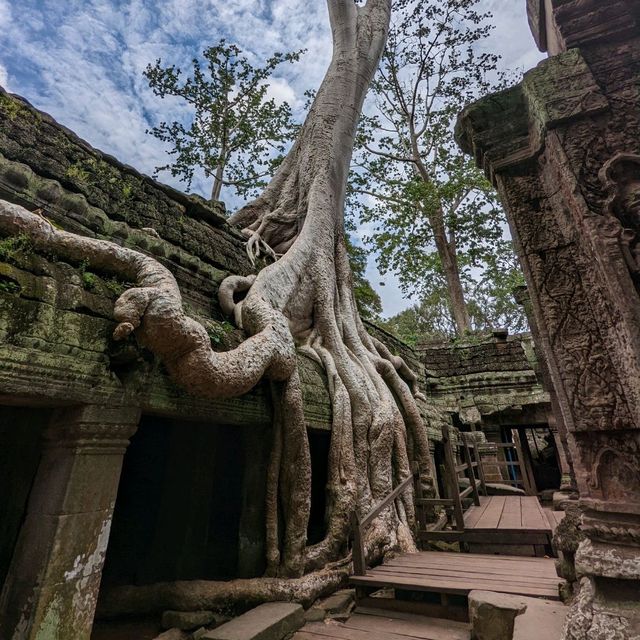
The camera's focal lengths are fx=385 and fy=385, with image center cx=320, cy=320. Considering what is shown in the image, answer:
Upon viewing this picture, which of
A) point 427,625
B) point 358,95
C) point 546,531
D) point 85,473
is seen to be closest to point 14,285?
point 85,473

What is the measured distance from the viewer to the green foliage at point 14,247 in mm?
1929

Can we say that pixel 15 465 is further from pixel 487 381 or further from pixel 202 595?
pixel 487 381

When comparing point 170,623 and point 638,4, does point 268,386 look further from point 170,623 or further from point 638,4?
point 638,4

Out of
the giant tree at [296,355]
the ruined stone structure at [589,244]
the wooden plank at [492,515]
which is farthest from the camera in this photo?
the wooden plank at [492,515]

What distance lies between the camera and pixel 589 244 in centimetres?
175

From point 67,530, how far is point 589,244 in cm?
288

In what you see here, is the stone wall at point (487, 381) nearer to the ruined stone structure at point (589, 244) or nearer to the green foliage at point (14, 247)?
the ruined stone structure at point (589, 244)

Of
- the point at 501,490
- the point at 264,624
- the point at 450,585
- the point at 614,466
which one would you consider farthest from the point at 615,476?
the point at 501,490

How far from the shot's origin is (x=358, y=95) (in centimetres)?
784

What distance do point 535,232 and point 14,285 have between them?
266 cm

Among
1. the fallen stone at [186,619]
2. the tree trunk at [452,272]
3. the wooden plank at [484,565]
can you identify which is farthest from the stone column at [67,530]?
the tree trunk at [452,272]

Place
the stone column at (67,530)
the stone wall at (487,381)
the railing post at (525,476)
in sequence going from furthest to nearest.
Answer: the stone wall at (487,381)
the railing post at (525,476)
the stone column at (67,530)

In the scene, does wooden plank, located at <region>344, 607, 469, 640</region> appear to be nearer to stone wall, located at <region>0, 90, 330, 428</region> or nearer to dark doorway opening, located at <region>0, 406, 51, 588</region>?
stone wall, located at <region>0, 90, 330, 428</region>

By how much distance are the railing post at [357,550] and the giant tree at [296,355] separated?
0.18 m
